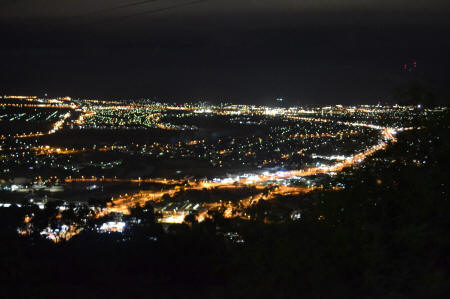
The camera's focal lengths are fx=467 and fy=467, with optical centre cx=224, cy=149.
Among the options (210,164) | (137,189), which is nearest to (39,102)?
(210,164)

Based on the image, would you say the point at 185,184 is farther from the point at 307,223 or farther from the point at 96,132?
the point at 96,132

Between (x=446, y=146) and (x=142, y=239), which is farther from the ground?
(x=446, y=146)

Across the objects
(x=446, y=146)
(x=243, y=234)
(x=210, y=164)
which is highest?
(x=446, y=146)

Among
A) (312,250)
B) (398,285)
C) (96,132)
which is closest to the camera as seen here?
(398,285)

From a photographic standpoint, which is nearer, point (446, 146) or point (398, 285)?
point (398, 285)

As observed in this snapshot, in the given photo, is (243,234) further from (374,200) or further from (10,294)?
(10,294)

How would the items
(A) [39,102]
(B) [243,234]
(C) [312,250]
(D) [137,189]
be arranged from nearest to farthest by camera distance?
1. (C) [312,250]
2. (B) [243,234]
3. (D) [137,189]
4. (A) [39,102]

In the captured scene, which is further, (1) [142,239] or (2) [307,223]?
(1) [142,239]

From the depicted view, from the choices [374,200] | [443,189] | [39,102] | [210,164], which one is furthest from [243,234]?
[39,102]

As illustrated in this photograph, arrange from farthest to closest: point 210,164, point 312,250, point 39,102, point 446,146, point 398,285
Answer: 1. point 39,102
2. point 210,164
3. point 446,146
4. point 312,250
5. point 398,285
